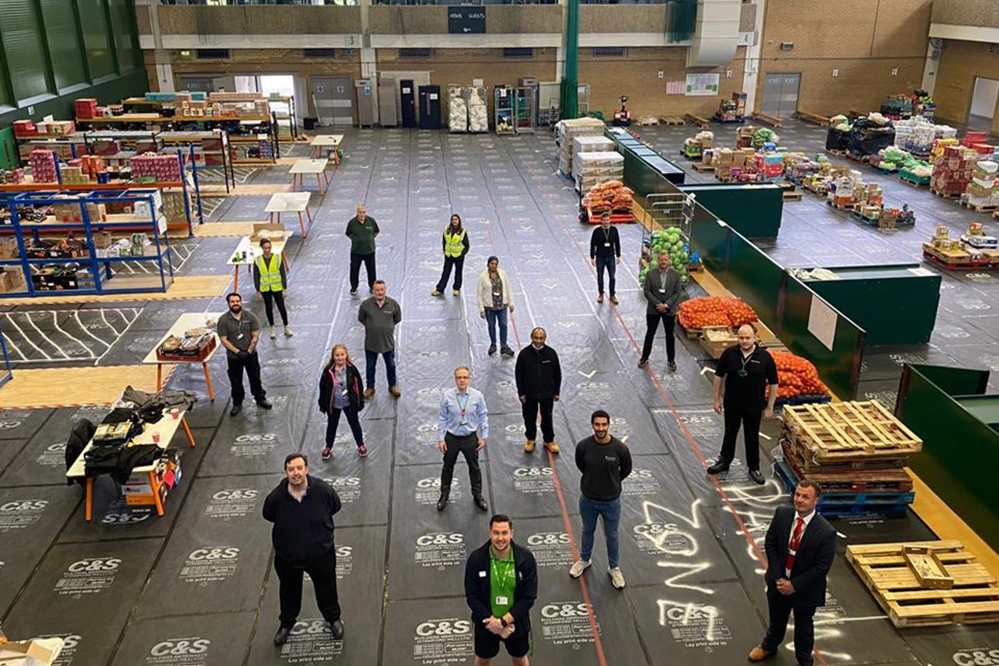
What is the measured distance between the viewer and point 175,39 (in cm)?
3678

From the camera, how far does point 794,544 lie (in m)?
6.85

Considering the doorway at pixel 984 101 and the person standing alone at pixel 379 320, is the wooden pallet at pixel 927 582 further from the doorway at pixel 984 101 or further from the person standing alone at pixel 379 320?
the doorway at pixel 984 101

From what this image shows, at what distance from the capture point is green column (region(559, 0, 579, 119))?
3719 centimetres

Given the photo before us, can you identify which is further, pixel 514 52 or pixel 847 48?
pixel 847 48

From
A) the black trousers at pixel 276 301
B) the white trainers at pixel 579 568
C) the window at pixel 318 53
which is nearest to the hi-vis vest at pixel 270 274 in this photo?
the black trousers at pixel 276 301

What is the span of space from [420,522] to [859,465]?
17.2 feet

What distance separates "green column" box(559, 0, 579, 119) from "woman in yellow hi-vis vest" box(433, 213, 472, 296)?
23.7m

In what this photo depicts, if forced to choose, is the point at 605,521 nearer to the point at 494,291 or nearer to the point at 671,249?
the point at 494,291

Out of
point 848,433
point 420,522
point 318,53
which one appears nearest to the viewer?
point 420,522

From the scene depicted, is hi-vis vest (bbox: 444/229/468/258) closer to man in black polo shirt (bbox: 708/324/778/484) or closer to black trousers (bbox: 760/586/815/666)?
man in black polo shirt (bbox: 708/324/778/484)

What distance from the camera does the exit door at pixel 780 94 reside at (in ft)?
136

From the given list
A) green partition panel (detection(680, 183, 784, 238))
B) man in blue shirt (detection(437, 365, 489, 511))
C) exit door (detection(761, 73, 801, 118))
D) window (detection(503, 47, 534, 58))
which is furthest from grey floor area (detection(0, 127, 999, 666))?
exit door (detection(761, 73, 801, 118))

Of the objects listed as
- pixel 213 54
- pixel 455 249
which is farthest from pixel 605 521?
pixel 213 54

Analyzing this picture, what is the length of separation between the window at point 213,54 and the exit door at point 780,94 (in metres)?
27.1
